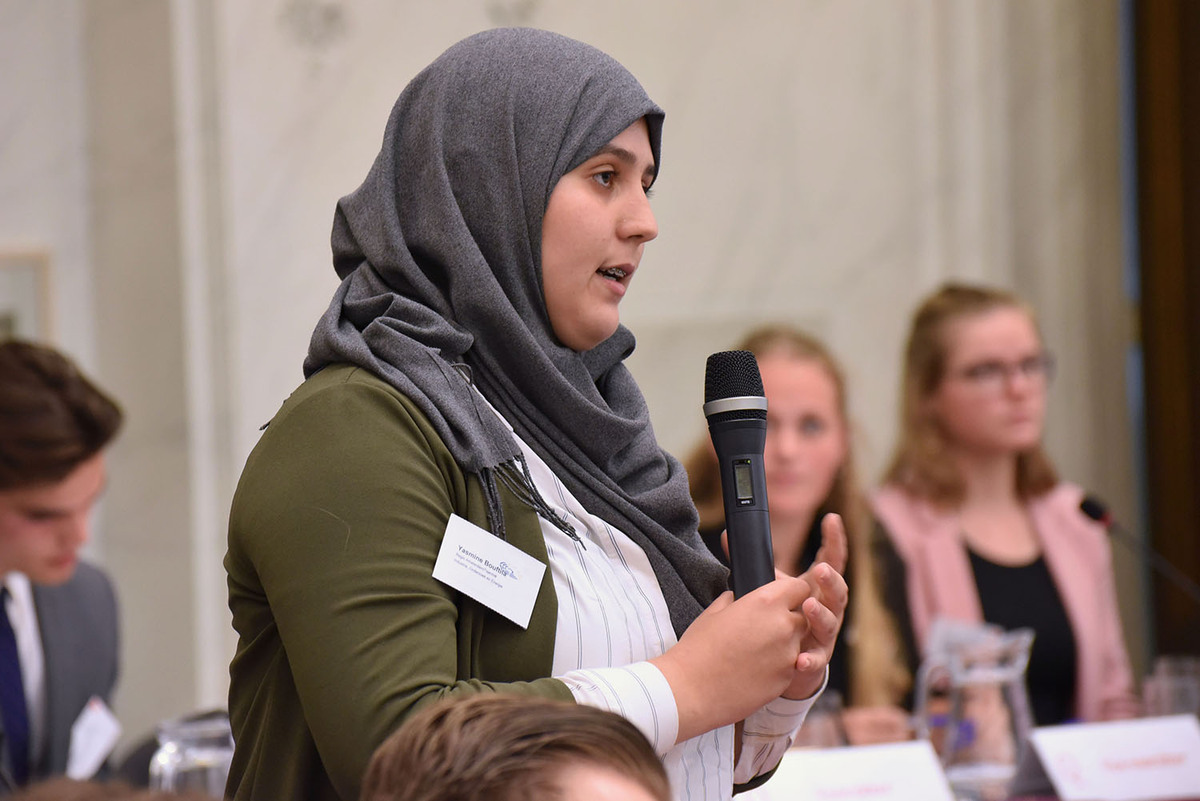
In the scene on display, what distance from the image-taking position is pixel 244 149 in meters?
3.79

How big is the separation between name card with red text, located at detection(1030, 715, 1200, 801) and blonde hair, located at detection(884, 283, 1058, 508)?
3.77ft

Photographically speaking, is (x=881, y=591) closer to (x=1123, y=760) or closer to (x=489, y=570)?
(x=1123, y=760)

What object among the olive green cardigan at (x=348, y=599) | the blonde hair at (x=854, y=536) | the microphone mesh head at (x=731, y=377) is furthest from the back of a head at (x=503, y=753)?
the blonde hair at (x=854, y=536)

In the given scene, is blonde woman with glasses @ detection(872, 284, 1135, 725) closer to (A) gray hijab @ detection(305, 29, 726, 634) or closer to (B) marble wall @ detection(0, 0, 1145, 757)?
(B) marble wall @ detection(0, 0, 1145, 757)

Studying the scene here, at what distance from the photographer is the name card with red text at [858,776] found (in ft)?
6.58

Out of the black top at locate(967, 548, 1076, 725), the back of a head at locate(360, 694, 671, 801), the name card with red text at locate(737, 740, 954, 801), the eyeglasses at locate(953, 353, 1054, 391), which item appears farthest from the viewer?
the eyeglasses at locate(953, 353, 1054, 391)

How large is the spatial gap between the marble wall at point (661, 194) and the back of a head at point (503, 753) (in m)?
2.69

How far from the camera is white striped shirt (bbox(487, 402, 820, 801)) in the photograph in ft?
3.98

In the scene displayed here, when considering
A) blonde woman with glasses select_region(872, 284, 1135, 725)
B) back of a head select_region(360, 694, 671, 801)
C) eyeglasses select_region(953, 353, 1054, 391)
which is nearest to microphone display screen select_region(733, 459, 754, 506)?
back of a head select_region(360, 694, 671, 801)

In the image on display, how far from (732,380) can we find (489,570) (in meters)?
0.32

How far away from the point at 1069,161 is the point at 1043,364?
54.6 inches

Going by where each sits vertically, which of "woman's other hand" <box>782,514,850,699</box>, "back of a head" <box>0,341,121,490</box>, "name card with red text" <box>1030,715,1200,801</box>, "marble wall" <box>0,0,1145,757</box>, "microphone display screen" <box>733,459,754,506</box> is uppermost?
"marble wall" <box>0,0,1145,757</box>

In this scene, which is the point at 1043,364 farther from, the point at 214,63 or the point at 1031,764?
the point at 214,63

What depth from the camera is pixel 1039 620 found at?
11.0ft
